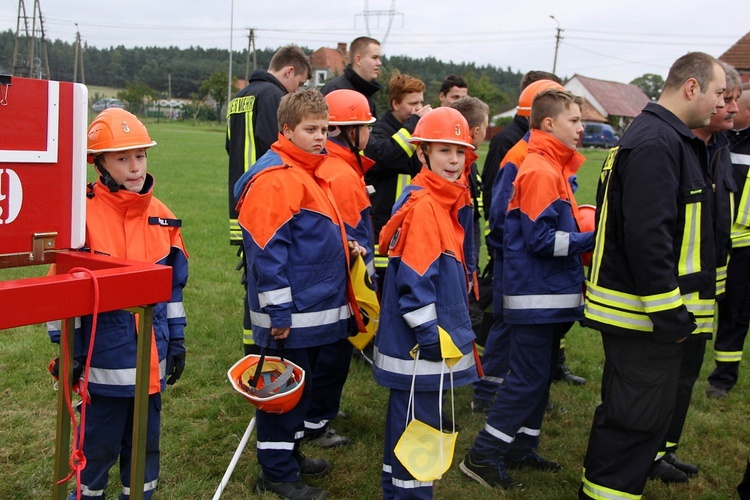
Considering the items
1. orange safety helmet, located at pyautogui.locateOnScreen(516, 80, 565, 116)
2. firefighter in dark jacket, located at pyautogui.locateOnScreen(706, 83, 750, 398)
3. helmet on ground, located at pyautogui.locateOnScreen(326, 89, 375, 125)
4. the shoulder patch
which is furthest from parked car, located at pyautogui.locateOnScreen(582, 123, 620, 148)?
the shoulder patch

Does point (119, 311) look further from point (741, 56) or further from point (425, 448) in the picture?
point (741, 56)

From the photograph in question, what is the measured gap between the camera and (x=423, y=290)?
3.18 m

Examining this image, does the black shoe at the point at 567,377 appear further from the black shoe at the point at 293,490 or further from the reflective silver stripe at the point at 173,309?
the reflective silver stripe at the point at 173,309

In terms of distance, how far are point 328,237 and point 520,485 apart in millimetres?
1878

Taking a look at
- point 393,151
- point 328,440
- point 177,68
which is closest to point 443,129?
point 393,151

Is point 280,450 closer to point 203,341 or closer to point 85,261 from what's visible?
point 85,261

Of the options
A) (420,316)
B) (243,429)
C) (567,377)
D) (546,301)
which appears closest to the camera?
(420,316)

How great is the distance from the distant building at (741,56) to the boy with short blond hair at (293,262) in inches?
1427

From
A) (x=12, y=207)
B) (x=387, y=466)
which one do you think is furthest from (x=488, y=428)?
(x=12, y=207)

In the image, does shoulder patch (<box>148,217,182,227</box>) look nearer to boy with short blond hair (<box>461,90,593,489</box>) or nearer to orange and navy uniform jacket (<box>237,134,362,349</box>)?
orange and navy uniform jacket (<box>237,134,362,349</box>)

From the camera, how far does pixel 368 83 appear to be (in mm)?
5785

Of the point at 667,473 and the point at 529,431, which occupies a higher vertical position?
the point at 529,431

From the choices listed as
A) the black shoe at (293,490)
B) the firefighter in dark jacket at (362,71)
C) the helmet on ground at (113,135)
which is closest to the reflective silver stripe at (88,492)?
the black shoe at (293,490)

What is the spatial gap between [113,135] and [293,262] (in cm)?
105
